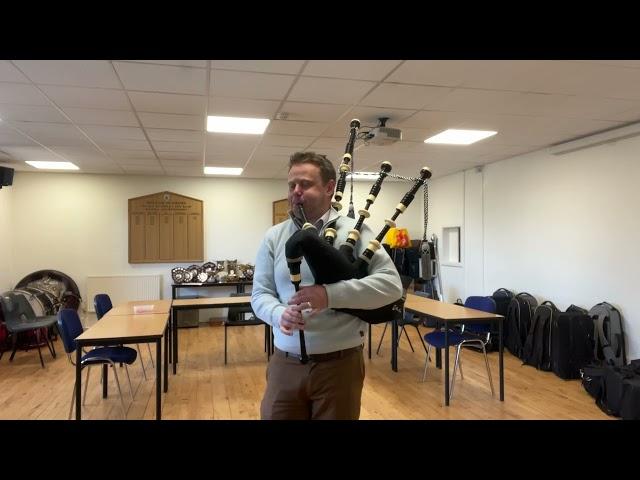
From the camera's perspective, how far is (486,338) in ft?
14.0

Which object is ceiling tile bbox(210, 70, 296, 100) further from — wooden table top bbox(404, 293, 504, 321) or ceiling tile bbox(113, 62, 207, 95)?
wooden table top bbox(404, 293, 504, 321)

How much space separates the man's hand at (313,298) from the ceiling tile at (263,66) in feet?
6.26

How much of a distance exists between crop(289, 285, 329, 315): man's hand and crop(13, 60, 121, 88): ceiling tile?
7.19 feet

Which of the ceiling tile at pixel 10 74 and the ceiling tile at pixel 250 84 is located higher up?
the ceiling tile at pixel 250 84

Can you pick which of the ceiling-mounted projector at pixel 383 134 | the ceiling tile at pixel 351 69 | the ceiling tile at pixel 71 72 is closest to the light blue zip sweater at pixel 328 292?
the ceiling tile at pixel 351 69

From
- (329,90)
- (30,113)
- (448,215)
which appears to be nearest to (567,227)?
(448,215)

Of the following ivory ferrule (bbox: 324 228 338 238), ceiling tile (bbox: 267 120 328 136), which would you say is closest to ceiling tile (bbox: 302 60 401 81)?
ceiling tile (bbox: 267 120 328 136)

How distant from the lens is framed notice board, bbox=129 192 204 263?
715 centimetres

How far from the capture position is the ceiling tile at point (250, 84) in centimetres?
281

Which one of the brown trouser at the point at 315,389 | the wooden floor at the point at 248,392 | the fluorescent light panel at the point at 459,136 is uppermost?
the fluorescent light panel at the point at 459,136

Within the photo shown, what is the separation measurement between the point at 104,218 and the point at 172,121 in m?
3.94

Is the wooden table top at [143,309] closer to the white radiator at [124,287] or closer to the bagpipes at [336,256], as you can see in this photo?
the white radiator at [124,287]

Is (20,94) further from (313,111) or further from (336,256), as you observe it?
(336,256)
